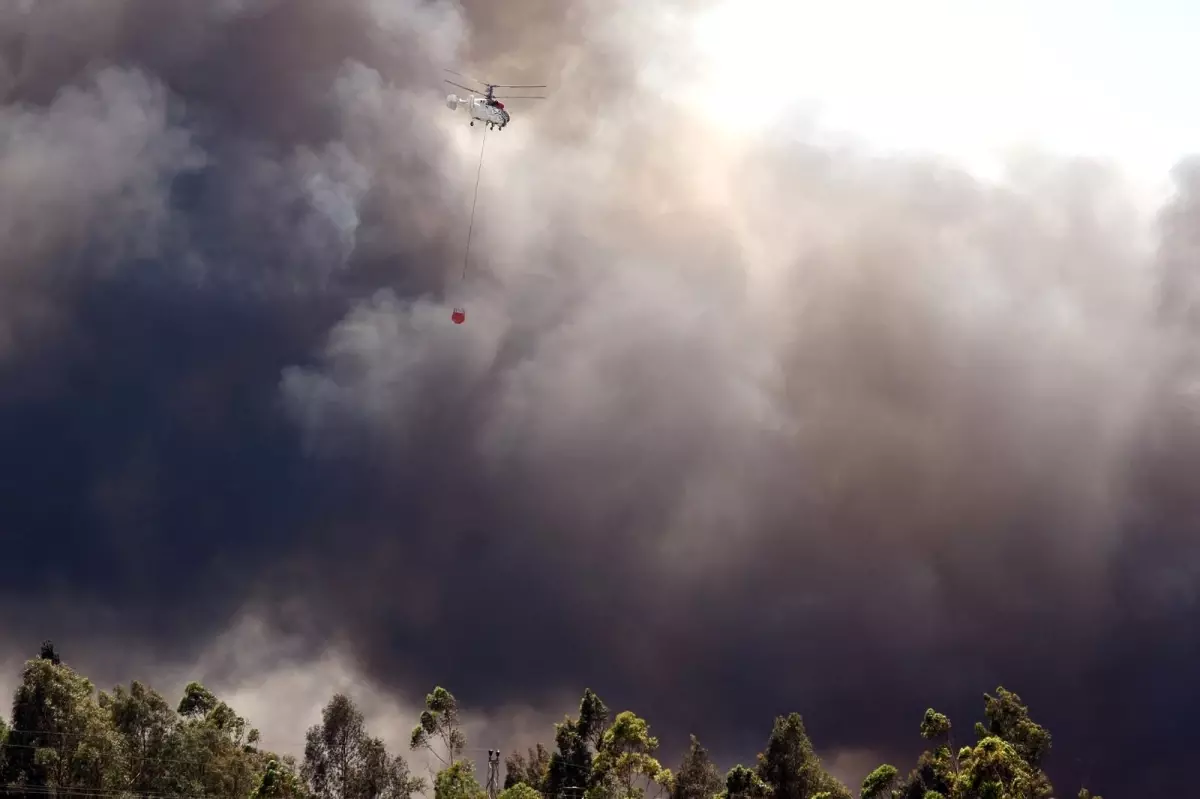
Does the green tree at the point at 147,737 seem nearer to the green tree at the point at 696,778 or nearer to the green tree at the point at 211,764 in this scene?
the green tree at the point at 211,764

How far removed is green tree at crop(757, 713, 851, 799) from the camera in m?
165

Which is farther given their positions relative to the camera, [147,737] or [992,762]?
[147,737]

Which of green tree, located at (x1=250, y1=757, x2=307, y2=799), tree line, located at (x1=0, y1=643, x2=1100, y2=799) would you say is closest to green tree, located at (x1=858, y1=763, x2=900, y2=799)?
tree line, located at (x1=0, y1=643, x2=1100, y2=799)

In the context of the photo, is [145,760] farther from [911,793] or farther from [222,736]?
[911,793]

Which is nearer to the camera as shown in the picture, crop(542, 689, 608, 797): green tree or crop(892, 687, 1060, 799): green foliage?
crop(892, 687, 1060, 799): green foliage

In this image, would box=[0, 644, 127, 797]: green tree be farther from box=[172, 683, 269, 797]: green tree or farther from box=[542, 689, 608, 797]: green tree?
box=[542, 689, 608, 797]: green tree

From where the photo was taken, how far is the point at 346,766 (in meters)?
177

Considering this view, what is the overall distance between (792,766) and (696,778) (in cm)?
2368

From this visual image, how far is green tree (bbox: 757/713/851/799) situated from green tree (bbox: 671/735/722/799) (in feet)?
58.9

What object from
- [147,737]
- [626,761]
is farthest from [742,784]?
[147,737]

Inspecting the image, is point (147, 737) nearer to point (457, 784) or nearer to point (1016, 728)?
point (457, 784)

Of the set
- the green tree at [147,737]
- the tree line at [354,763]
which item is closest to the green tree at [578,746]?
the tree line at [354,763]

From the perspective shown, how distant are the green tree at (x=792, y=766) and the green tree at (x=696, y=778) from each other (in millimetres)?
17964

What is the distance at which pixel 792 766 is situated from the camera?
6516 inches
